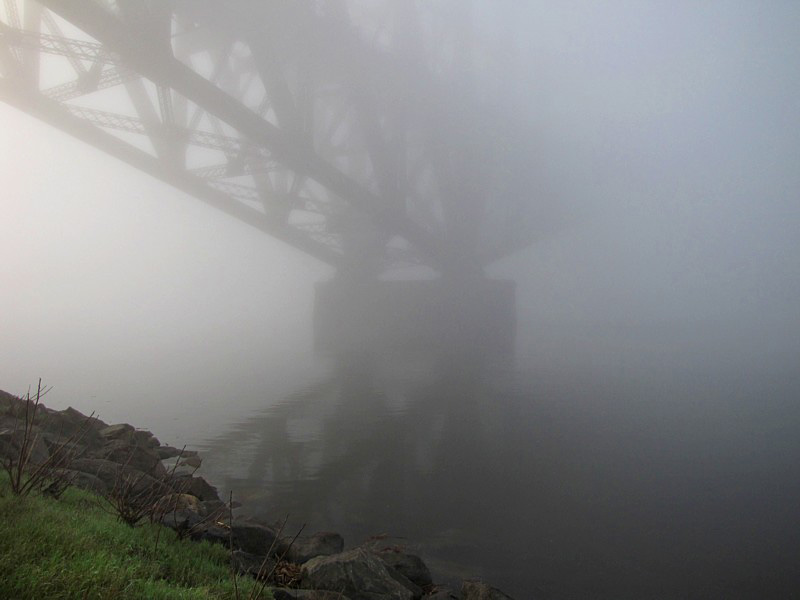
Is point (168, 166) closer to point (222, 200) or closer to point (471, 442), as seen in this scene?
point (222, 200)

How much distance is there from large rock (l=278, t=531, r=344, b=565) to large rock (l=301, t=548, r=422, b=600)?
619 mm

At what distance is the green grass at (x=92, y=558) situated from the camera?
2779 millimetres

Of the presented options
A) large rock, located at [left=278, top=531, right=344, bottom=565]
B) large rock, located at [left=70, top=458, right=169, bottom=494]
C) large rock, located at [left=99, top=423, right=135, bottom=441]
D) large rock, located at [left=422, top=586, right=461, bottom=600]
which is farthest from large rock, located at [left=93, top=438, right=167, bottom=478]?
large rock, located at [left=422, top=586, right=461, bottom=600]

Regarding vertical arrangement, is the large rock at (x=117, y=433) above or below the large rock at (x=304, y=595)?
above

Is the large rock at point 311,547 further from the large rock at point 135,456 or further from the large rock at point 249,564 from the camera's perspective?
the large rock at point 135,456

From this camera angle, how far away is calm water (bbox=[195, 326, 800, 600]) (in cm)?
577

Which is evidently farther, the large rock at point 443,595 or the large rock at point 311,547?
the large rock at point 311,547

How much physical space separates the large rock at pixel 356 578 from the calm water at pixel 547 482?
1.31m

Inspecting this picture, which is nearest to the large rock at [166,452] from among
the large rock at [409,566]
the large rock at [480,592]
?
the large rock at [409,566]

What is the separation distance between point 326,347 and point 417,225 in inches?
370

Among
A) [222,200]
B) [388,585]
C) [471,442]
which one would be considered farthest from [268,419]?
[222,200]

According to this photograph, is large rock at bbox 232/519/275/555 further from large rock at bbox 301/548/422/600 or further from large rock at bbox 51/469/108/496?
large rock at bbox 51/469/108/496

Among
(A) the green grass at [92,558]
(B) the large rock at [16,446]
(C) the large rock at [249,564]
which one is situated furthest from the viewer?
(B) the large rock at [16,446]

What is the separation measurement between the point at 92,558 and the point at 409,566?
103 inches
